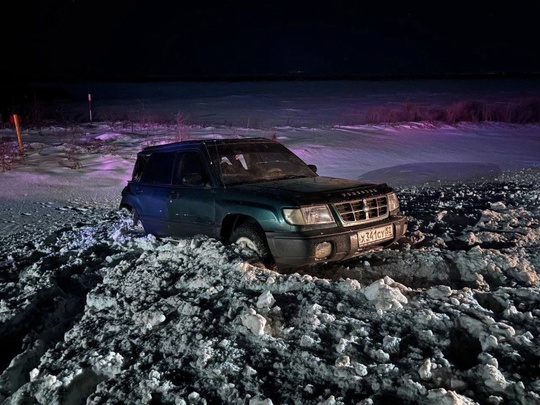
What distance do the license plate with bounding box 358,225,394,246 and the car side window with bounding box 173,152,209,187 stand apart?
179 cm

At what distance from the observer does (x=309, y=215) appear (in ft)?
14.9

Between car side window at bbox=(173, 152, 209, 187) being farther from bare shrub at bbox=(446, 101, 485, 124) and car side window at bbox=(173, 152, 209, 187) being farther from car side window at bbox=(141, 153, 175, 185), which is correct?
bare shrub at bbox=(446, 101, 485, 124)

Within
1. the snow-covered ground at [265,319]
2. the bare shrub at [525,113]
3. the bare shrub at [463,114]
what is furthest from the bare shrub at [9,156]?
the bare shrub at [525,113]

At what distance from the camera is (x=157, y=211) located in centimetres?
596

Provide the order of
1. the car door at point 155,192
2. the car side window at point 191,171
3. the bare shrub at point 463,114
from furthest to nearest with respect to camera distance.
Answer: the bare shrub at point 463,114, the car door at point 155,192, the car side window at point 191,171

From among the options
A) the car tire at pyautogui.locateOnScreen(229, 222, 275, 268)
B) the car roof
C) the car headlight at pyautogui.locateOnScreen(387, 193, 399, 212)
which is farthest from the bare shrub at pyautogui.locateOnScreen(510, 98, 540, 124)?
the car tire at pyautogui.locateOnScreen(229, 222, 275, 268)

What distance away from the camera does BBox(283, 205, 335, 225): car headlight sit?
450 cm

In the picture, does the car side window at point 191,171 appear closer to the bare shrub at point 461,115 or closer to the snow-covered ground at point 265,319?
Answer: the snow-covered ground at point 265,319

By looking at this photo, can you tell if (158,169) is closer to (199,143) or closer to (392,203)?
(199,143)

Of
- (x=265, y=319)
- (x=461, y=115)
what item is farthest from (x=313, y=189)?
(x=461, y=115)

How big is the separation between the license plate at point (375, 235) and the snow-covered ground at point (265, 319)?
1.20 ft

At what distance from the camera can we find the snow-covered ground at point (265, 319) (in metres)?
2.91

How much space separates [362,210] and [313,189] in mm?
529

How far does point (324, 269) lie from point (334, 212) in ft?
2.56
